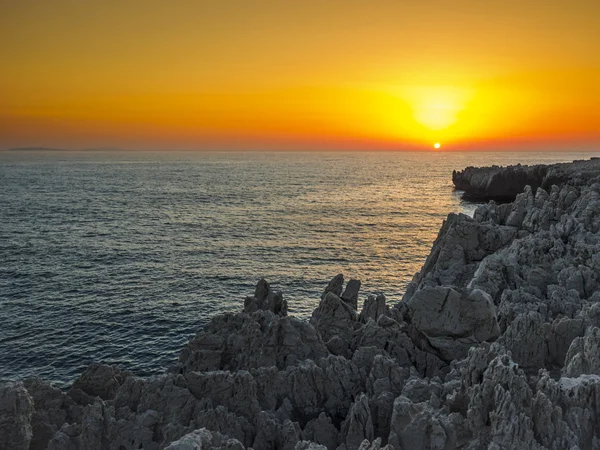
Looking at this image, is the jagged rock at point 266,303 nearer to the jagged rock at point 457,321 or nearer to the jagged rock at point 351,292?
the jagged rock at point 351,292

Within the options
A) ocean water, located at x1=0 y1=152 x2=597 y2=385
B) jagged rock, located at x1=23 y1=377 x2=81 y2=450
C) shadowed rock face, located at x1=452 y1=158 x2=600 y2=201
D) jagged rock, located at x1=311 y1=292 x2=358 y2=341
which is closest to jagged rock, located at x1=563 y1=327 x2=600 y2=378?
jagged rock, located at x1=311 y1=292 x2=358 y2=341

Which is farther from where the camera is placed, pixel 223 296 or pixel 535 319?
pixel 223 296

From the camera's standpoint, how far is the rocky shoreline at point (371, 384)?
61.0 ft

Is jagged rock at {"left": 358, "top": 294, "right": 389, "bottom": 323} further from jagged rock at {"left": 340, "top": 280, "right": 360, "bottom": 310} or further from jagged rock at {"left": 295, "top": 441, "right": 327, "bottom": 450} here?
jagged rock at {"left": 295, "top": 441, "right": 327, "bottom": 450}

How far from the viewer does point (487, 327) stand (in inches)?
1132

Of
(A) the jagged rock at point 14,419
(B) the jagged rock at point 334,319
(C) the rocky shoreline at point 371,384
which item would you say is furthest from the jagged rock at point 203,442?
(B) the jagged rock at point 334,319

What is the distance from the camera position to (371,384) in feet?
79.7

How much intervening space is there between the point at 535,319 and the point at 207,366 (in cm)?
1890

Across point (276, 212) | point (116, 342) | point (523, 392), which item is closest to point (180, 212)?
point (276, 212)

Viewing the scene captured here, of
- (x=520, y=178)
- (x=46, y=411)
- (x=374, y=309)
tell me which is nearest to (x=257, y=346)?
(x=374, y=309)

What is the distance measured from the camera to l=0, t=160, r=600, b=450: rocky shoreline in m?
18.6

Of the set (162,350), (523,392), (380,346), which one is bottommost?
(162,350)

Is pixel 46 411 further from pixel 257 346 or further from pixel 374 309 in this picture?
pixel 374 309

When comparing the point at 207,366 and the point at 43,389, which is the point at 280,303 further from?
the point at 43,389
